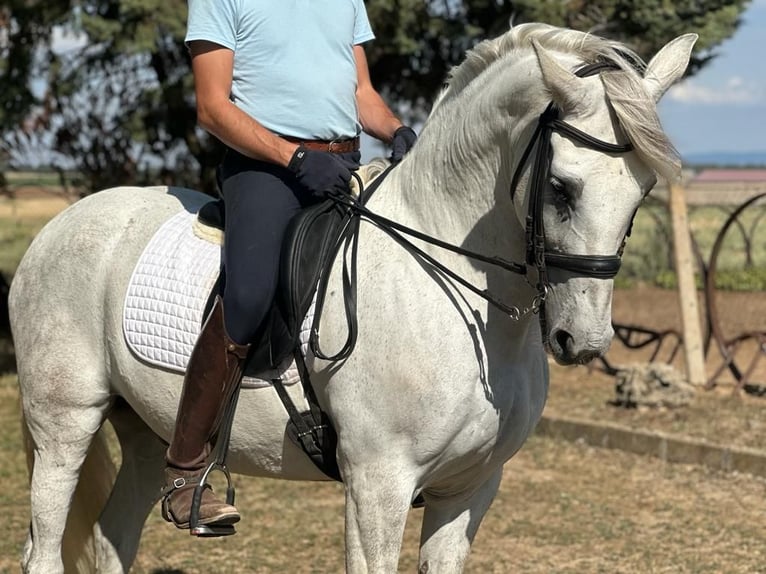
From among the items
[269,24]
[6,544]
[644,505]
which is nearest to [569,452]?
[644,505]

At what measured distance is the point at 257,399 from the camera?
3561 mm

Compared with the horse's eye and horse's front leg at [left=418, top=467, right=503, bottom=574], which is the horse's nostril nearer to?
the horse's eye

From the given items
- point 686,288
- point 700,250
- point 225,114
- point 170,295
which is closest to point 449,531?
point 170,295

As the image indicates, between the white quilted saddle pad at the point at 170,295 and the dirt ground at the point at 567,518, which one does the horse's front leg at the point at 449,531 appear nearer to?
the white quilted saddle pad at the point at 170,295

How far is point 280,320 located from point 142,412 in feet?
2.76

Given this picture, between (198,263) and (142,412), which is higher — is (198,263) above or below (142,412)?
above

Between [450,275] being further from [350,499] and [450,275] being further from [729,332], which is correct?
[729,332]

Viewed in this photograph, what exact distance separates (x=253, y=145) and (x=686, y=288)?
22.4 ft

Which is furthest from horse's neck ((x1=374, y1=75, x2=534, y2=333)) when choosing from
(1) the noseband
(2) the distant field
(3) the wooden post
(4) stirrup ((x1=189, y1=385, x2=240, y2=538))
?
(2) the distant field

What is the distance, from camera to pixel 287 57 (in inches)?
137

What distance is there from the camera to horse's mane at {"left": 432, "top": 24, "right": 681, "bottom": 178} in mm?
2777

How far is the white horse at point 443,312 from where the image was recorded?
2863 millimetres

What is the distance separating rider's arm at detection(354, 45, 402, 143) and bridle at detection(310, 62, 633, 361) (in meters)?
0.42

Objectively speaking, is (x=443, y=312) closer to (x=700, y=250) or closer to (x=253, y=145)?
(x=253, y=145)
